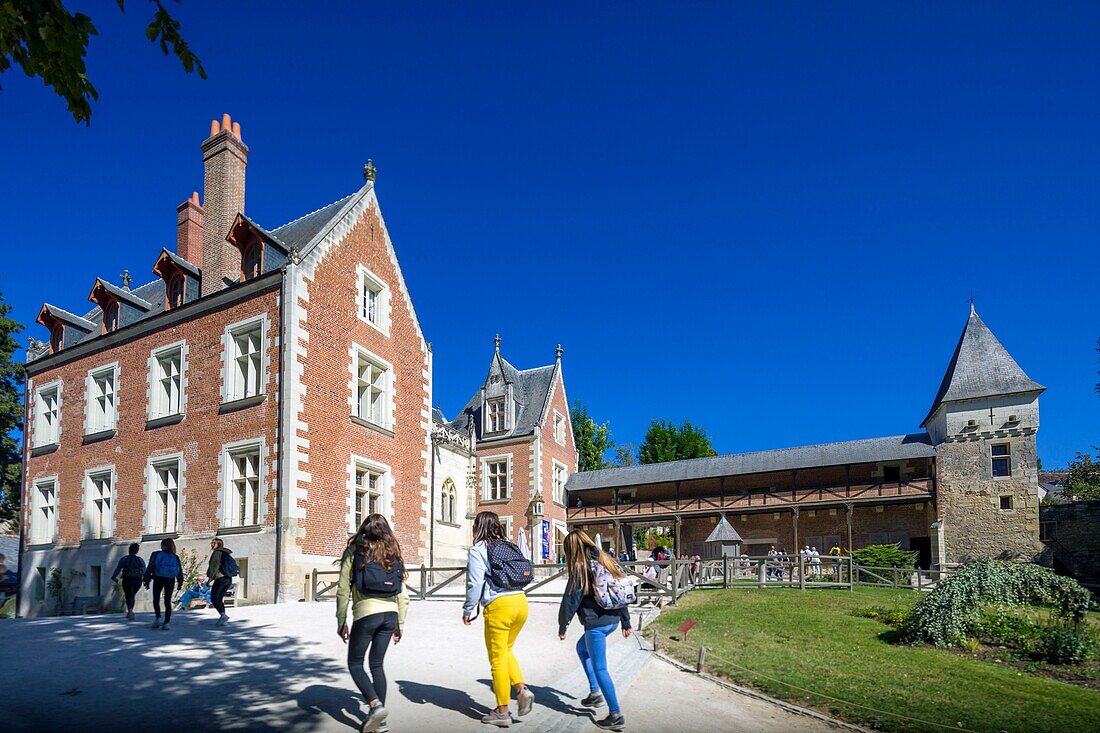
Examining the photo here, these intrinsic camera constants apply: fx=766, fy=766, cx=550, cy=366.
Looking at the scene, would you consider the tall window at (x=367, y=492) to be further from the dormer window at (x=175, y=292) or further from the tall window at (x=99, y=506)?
the tall window at (x=99, y=506)

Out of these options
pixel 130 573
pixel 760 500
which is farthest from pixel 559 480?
pixel 130 573

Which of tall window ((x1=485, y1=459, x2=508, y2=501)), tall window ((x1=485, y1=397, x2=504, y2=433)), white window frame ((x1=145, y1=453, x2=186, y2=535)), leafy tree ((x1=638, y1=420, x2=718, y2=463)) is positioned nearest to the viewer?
white window frame ((x1=145, y1=453, x2=186, y2=535))

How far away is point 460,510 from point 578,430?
21.4 m

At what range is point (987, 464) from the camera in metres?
29.3

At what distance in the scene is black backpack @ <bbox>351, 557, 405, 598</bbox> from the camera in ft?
19.3

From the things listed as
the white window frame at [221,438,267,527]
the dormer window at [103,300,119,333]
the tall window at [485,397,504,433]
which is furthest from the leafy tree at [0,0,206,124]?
the tall window at [485,397,504,433]

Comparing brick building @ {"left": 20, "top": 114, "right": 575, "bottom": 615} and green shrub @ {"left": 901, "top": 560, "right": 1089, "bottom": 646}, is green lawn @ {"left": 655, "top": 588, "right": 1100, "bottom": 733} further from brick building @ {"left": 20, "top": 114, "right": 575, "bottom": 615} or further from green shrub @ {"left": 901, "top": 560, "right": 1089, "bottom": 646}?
brick building @ {"left": 20, "top": 114, "right": 575, "bottom": 615}

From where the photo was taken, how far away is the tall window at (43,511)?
76.3ft

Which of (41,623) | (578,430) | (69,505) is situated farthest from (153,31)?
(578,430)

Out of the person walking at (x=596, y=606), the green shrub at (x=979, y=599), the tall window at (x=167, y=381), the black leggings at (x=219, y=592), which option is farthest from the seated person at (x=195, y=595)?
the green shrub at (x=979, y=599)

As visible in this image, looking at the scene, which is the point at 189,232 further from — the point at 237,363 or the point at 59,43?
the point at 59,43

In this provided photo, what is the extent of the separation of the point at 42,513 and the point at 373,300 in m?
12.5

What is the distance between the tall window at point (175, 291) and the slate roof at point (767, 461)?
22.4 m

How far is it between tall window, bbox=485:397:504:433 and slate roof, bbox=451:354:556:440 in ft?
2.07
